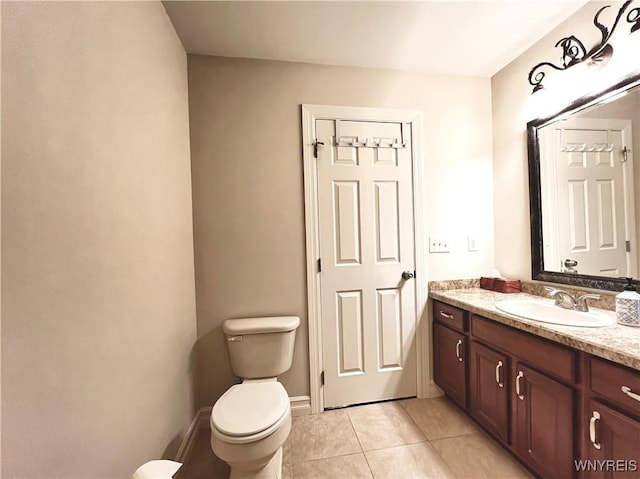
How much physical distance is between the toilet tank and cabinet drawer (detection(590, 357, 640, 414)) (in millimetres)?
1411

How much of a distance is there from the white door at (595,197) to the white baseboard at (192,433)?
2.48m

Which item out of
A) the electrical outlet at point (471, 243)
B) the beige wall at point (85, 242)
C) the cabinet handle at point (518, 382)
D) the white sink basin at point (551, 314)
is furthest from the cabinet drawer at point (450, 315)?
the beige wall at point (85, 242)

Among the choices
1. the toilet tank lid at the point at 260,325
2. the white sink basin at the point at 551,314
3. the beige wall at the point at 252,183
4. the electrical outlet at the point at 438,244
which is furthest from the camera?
the electrical outlet at the point at 438,244

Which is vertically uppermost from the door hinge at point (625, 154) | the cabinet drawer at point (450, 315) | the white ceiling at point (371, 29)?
the white ceiling at point (371, 29)

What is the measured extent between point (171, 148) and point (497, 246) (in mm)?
2378

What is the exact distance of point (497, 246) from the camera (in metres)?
2.07

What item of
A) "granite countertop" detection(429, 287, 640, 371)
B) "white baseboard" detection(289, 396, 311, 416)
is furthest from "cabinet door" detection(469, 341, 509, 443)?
"white baseboard" detection(289, 396, 311, 416)

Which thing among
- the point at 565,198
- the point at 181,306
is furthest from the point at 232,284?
the point at 565,198

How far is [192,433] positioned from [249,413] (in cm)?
71

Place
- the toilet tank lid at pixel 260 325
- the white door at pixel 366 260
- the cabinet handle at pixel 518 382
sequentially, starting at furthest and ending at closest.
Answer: the white door at pixel 366 260, the toilet tank lid at pixel 260 325, the cabinet handle at pixel 518 382

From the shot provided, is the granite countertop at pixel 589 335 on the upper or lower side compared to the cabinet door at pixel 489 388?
upper

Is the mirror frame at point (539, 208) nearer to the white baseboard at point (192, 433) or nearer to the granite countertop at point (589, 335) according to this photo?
the granite countertop at point (589, 335)

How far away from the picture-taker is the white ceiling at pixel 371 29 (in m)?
1.42

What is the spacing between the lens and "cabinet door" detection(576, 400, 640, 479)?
0.89 metres
